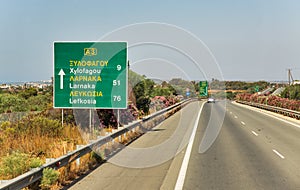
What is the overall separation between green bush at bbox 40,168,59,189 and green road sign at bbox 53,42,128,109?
8213 millimetres

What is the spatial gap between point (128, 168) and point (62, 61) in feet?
21.7

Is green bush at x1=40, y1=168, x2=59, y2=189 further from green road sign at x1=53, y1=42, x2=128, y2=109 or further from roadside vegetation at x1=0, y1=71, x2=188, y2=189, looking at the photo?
green road sign at x1=53, y1=42, x2=128, y2=109

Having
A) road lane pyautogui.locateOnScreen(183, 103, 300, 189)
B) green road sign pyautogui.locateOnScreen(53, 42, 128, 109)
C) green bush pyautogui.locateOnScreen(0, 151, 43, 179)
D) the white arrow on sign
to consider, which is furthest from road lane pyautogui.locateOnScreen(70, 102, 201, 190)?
the white arrow on sign

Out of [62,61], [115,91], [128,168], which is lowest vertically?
[128,168]

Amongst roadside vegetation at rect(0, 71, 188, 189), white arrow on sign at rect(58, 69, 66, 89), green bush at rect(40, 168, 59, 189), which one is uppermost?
white arrow on sign at rect(58, 69, 66, 89)

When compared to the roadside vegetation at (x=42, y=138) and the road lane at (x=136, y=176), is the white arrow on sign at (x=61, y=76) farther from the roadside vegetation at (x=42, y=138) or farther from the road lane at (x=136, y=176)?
the road lane at (x=136, y=176)

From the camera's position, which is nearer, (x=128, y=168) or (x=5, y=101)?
(x=128, y=168)

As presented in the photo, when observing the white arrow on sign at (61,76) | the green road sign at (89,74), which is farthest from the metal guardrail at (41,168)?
the white arrow on sign at (61,76)

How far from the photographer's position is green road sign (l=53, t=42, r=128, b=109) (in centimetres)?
1691

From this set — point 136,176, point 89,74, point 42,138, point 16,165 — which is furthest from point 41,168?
point 89,74

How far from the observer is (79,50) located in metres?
16.9

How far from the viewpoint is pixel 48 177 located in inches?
345

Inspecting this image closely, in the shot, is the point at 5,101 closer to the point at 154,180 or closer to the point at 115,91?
the point at 115,91

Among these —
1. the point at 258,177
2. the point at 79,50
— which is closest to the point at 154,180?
the point at 258,177
